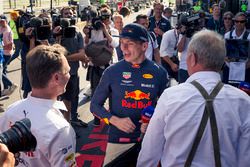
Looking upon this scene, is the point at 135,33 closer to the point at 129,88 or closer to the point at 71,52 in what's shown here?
the point at 129,88

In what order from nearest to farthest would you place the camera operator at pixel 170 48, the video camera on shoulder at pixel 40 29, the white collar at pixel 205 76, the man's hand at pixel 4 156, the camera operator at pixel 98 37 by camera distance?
the man's hand at pixel 4 156
the white collar at pixel 205 76
the video camera on shoulder at pixel 40 29
the camera operator at pixel 98 37
the camera operator at pixel 170 48

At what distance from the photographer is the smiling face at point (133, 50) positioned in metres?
3.22

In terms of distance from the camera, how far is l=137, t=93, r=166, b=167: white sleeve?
218cm

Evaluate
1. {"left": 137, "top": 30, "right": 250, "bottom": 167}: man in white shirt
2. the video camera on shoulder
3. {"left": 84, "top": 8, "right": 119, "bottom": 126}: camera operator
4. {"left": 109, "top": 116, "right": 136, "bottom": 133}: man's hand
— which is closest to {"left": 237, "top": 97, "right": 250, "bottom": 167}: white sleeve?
{"left": 137, "top": 30, "right": 250, "bottom": 167}: man in white shirt

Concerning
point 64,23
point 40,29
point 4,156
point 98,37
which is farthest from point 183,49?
point 4,156

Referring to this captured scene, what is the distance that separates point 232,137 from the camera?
2.06 meters

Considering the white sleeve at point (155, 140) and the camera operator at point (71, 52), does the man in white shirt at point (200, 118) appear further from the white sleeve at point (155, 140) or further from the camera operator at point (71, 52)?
the camera operator at point (71, 52)

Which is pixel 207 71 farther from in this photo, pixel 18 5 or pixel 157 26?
pixel 18 5

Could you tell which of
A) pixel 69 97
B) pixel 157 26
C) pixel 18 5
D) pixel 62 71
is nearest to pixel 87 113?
pixel 69 97

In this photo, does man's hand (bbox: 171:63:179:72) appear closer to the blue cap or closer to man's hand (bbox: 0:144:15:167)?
the blue cap

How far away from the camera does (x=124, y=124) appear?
2.95m

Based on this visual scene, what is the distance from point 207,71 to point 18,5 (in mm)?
38244

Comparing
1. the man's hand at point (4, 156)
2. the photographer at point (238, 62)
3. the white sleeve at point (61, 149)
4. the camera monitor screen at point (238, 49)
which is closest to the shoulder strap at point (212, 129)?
the white sleeve at point (61, 149)

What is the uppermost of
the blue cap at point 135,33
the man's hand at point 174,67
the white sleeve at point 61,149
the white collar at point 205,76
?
the blue cap at point 135,33
